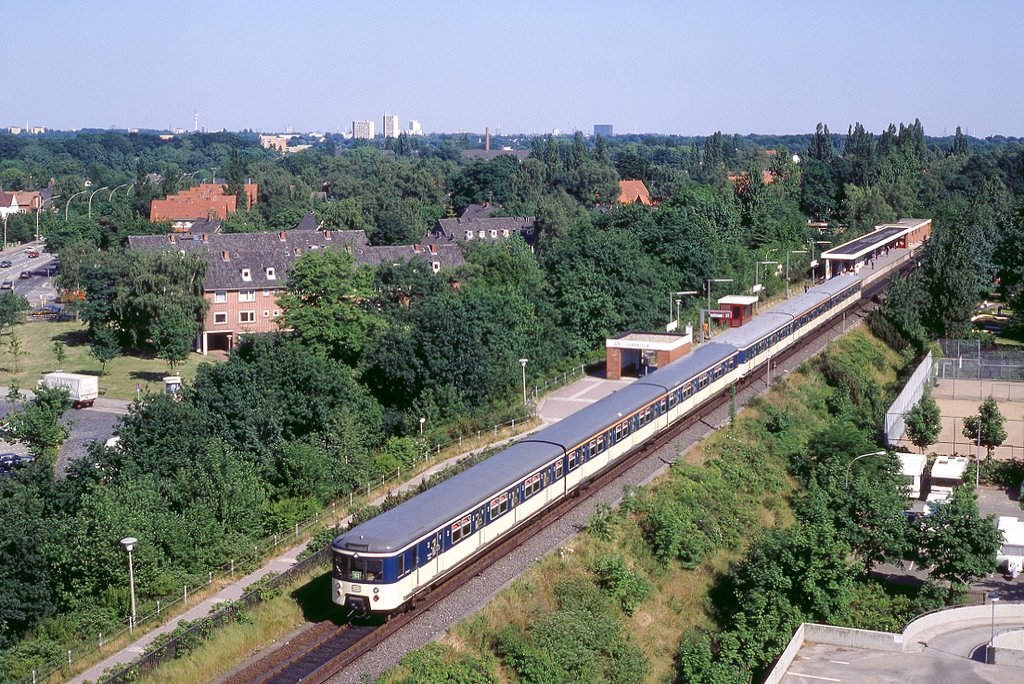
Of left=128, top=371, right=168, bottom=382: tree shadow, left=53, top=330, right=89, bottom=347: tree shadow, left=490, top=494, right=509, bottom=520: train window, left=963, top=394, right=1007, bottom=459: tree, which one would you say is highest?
left=490, top=494, right=509, bottom=520: train window

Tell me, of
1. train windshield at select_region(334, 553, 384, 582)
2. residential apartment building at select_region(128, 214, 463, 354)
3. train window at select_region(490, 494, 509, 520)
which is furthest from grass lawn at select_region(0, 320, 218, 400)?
train windshield at select_region(334, 553, 384, 582)

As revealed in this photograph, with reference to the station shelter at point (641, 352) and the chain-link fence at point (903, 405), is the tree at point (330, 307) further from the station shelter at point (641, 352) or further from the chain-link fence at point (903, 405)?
the chain-link fence at point (903, 405)

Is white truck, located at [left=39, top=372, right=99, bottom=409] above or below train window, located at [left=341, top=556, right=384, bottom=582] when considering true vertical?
below

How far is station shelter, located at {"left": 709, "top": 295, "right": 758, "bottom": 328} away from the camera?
232 feet

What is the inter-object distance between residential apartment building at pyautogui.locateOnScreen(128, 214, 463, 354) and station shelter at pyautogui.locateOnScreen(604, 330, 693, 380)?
19.8m

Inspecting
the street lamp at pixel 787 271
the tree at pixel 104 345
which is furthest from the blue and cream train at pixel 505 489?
the tree at pixel 104 345

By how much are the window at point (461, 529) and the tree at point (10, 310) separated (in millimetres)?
63058

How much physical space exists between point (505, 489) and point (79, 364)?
167 feet

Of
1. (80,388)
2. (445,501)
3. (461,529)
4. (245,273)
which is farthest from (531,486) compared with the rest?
(245,273)

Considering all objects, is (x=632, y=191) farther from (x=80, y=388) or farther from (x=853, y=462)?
(x=853, y=462)

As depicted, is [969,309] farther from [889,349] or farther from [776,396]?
[776,396]

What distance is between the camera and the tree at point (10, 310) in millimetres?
83750

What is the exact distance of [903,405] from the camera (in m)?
55.7

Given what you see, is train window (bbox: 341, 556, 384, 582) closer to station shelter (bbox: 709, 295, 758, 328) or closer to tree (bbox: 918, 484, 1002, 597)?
tree (bbox: 918, 484, 1002, 597)
